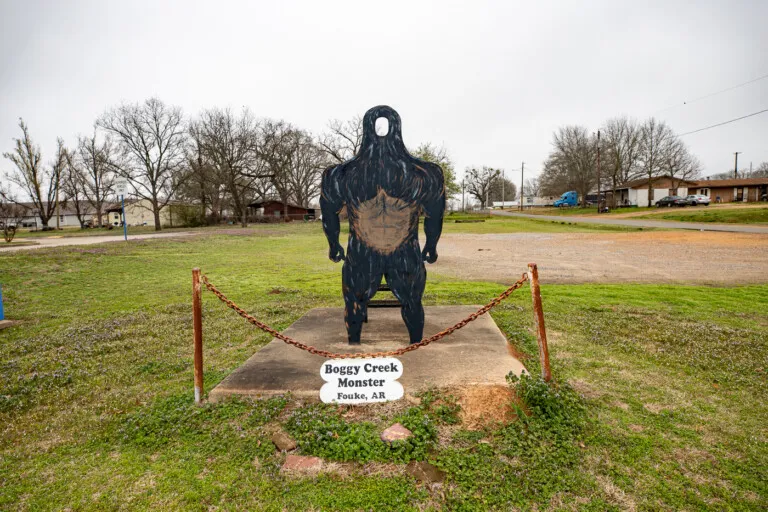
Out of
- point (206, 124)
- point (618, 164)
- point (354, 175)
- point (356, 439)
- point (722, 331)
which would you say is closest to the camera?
point (356, 439)

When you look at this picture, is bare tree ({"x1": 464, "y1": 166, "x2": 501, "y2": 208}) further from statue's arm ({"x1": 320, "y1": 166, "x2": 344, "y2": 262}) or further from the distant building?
statue's arm ({"x1": 320, "y1": 166, "x2": 344, "y2": 262})

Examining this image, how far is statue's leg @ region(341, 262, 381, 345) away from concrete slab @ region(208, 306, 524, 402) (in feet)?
1.18

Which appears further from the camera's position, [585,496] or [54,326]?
[54,326]

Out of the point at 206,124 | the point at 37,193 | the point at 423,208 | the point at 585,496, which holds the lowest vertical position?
the point at 585,496

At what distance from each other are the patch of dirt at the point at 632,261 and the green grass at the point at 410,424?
4.14 metres

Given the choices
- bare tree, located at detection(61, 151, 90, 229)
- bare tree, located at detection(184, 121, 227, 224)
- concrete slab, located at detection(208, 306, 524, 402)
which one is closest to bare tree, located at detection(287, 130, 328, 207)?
bare tree, located at detection(184, 121, 227, 224)

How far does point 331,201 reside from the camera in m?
4.43

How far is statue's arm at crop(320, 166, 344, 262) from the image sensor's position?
4.40 meters

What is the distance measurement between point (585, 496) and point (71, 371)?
5.28m

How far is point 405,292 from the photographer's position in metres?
4.44

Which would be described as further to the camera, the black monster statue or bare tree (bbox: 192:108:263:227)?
bare tree (bbox: 192:108:263:227)

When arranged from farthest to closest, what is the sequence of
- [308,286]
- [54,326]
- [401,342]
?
[308,286], [54,326], [401,342]

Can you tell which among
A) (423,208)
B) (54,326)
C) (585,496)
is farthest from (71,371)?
(585,496)

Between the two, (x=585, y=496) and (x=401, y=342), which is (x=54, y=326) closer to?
(x=401, y=342)
